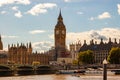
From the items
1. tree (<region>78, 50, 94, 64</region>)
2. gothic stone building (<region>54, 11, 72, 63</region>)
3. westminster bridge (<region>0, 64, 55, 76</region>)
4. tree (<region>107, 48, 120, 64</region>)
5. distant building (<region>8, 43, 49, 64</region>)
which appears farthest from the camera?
gothic stone building (<region>54, 11, 72, 63</region>)

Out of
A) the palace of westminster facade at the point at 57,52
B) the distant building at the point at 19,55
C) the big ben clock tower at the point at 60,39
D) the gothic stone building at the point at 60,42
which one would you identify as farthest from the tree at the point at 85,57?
the big ben clock tower at the point at 60,39

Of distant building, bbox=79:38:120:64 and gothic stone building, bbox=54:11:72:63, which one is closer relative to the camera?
distant building, bbox=79:38:120:64

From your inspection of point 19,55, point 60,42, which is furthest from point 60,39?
point 19,55

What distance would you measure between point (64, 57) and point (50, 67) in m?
37.4

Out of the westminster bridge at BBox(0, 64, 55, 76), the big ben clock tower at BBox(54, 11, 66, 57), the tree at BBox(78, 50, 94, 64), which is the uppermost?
the big ben clock tower at BBox(54, 11, 66, 57)

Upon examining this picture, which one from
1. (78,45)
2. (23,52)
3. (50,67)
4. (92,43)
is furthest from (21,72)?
(78,45)

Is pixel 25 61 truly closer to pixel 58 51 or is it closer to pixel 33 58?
pixel 33 58

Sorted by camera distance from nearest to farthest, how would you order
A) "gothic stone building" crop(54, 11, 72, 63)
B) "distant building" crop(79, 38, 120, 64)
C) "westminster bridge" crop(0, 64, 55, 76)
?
"westminster bridge" crop(0, 64, 55, 76)
"distant building" crop(79, 38, 120, 64)
"gothic stone building" crop(54, 11, 72, 63)

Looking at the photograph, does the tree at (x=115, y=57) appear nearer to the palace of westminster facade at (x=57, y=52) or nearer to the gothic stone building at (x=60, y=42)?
the palace of westminster facade at (x=57, y=52)

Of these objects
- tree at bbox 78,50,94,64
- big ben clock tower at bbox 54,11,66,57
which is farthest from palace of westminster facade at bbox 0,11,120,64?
tree at bbox 78,50,94,64

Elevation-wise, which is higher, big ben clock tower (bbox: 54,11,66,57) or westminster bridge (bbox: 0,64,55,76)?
big ben clock tower (bbox: 54,11,66,57)

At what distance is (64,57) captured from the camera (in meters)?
119

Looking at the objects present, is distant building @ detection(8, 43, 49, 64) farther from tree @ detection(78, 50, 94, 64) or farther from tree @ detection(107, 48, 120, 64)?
tree @ detection(107, 48, 120, 64)

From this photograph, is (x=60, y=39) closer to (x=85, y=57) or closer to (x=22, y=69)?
(x=85, y=57)
